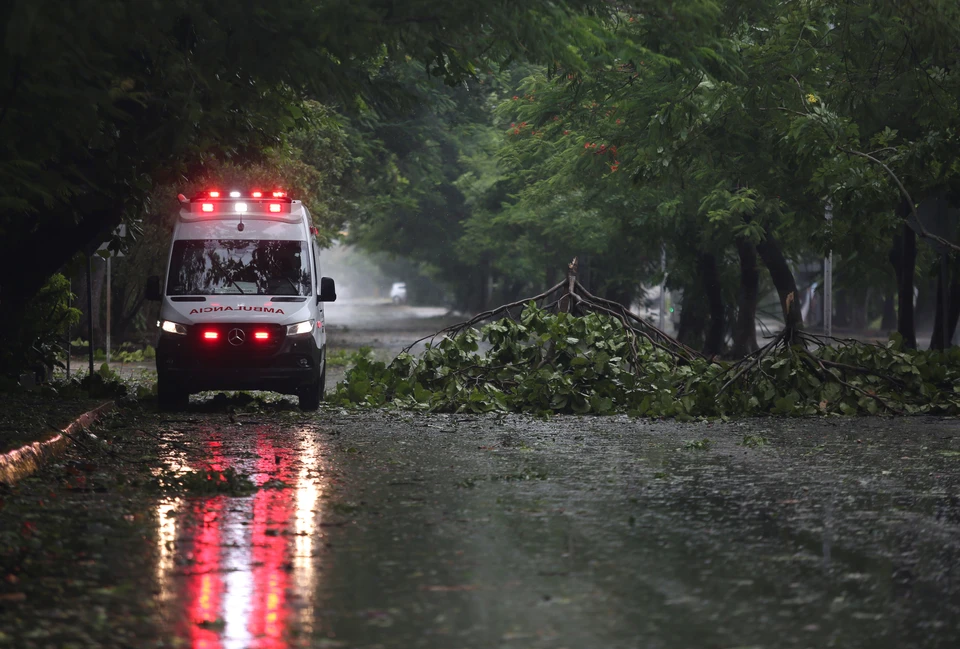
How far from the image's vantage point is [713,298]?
3070 centimetres

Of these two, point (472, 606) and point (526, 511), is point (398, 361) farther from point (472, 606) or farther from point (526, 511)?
point (472, 606)

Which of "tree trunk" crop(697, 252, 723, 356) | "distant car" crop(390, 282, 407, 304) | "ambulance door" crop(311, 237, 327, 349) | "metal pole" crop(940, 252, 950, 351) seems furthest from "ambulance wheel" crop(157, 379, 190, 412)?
"distant car" crop(390, 282, 407, 304)

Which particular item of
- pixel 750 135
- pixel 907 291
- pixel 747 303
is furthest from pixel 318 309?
pixel 747 303

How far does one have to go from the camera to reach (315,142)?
3161cm

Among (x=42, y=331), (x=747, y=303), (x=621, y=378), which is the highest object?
(x=747, y=303)

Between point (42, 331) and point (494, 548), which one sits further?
point (42, 331)

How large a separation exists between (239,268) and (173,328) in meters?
1.14

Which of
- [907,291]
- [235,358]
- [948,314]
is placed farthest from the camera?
[907,291]

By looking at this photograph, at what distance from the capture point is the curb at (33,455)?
974 centimetres

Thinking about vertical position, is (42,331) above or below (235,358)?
above

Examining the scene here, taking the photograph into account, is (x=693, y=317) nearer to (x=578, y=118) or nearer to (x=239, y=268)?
(x=578, y=118)

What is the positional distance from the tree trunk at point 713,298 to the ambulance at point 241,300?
48.9 ft

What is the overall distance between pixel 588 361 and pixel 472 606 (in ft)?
36.0

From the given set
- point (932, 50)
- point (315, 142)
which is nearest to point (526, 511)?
point (932, 50)
